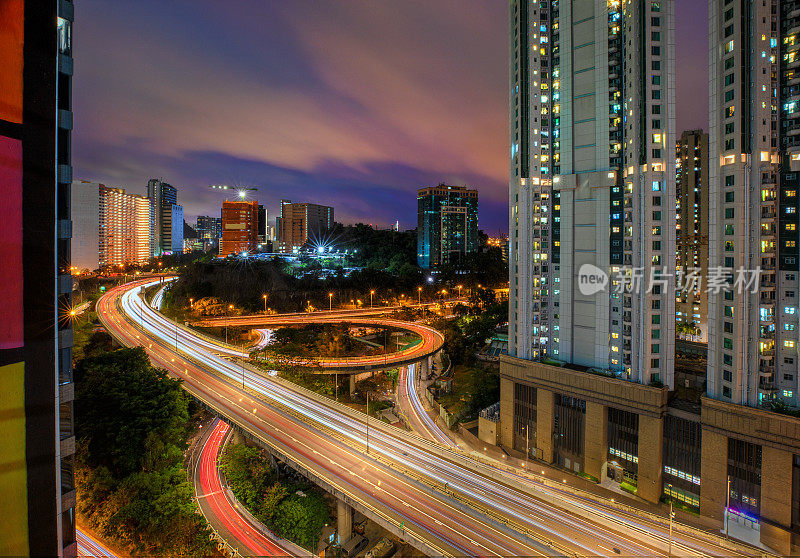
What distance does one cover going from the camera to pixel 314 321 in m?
57.2

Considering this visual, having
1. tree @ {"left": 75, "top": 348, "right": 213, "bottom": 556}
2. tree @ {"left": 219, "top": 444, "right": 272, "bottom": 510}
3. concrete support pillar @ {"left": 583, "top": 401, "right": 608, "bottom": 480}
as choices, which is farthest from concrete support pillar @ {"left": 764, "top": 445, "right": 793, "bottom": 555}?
tree @ {"left": 75, "top": 348, "right": 213, "bottom": 556}

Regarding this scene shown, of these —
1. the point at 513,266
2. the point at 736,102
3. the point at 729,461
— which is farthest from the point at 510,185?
the point at 729,461

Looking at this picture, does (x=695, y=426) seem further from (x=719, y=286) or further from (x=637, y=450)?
(x=719, y=286)

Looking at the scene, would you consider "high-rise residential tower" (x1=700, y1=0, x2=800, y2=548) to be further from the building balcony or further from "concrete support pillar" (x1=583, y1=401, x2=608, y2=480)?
"concrete support pillar" (x1=583, y1=401, x2=608, y2=480)

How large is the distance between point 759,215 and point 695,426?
15855 mm

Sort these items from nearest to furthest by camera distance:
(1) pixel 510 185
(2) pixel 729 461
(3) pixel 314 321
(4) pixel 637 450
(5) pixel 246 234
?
1. (2) pixel 729 461
2. (4) pixel 637 450
3. (1) pixel 510 185
4. (3) pixel 314 321
5. (5) pixel 246 234

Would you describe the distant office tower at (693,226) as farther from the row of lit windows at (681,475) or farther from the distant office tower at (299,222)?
the distant office tower at (299,222)

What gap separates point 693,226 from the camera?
62625 mm

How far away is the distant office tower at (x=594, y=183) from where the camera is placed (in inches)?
1180

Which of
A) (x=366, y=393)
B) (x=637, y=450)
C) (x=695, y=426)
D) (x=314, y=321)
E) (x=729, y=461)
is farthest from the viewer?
(x=314, y=321)

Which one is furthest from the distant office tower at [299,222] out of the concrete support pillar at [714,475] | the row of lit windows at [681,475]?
the concrete support pillar at [714,475]

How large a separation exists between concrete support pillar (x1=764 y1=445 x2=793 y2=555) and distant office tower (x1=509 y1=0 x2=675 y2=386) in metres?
7.84

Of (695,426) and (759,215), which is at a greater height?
(759,215)

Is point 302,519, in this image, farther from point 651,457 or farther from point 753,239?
point 753,239
